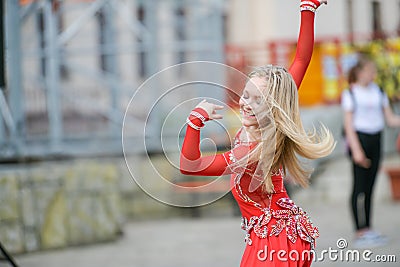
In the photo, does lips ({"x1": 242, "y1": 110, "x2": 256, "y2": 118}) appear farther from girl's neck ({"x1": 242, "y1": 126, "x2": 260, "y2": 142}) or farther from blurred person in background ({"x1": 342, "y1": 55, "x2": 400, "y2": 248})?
blurred person in background ({"x1": 342, "y1": 55, "x2": 400, "y2": 248})

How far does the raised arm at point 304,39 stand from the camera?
14.0 feet

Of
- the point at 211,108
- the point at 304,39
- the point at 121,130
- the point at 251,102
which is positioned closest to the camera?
the point at 211,108

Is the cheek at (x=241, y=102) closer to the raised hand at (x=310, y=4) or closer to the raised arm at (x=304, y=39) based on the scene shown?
the raised arm at (x=304, y=39)

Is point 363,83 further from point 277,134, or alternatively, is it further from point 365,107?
point 277,134

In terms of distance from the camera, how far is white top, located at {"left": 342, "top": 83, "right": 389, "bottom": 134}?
27.2ft

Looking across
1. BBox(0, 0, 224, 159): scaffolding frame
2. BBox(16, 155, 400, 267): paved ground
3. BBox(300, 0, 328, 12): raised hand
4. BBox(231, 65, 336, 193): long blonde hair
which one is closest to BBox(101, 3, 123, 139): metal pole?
BBox(0, 0, 224, 159): scaffolding frame

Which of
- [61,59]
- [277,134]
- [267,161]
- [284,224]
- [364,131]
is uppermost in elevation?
[61,59]

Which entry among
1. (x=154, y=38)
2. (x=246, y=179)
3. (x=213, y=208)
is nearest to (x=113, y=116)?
(x=154, y=38)

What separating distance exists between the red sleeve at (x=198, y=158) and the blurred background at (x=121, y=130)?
0.56ft

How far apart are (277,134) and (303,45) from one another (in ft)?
1.77

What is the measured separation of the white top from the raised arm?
4.03 m

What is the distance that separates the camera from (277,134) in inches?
156

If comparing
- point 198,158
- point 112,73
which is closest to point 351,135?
point 198,158

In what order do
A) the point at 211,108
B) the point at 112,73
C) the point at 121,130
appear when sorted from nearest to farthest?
the point at 211,108 → the point at 121,130 → the point at 112,73
